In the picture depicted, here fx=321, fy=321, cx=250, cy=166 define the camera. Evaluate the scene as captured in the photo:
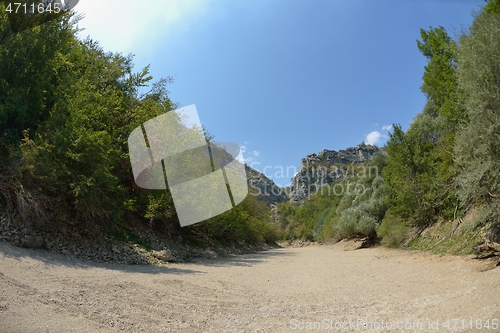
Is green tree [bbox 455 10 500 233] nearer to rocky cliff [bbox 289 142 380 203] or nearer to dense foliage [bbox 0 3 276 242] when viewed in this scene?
dense foliage [bbox 0 3 276 242]

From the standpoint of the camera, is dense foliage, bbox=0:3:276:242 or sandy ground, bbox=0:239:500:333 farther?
dense foliage, bbox=0:3:276:242

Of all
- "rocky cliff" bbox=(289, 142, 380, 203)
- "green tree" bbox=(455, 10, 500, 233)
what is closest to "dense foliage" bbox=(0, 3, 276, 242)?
"green tree" bbox=(455, 10, 500, 233)

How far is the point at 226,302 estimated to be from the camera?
21.1 ft

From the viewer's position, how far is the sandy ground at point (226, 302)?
4.31 m

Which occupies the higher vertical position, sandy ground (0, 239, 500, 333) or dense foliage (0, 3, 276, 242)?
dense foliage (0, 3, 276, 242)

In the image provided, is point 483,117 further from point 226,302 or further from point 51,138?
point 51,138

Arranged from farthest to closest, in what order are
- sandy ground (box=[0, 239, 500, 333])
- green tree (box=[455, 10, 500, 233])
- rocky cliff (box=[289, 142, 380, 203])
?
rocky cliff (box=[289, 142, 380, 203]) < green tree (box=[455, 10, 500, 233]) < sandy ground (box=[0, 239, 500, 333])

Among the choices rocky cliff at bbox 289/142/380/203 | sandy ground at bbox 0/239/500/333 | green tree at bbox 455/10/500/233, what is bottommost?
sandy ground at bbox 0/239/500/333

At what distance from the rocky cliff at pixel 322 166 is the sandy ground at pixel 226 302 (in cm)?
12526

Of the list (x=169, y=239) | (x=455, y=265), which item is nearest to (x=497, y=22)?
(x=455, y=265)

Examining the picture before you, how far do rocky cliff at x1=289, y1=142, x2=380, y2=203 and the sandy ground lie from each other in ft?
411

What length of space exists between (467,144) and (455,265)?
145 inches

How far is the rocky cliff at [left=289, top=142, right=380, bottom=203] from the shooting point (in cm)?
13650

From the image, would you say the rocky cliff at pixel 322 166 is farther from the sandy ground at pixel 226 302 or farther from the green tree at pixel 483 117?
the sandy ground at pixel 226 302
